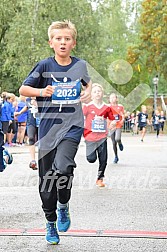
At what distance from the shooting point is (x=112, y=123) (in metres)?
10.6

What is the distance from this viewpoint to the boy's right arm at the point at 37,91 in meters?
5.45

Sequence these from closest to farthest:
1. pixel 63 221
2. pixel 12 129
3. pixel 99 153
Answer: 1. pixel 63 221
2. pixel 99 153
3. pixel 12 129

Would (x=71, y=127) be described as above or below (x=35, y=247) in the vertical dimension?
above

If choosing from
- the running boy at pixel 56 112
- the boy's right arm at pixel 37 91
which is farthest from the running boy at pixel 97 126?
the boy's right arm at pixel 37 91

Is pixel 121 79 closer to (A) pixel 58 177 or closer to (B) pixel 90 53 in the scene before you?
(A) pixel 58 177

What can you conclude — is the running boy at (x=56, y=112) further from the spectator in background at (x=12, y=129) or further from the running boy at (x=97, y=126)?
the spectator in background at (x=12, y=129)

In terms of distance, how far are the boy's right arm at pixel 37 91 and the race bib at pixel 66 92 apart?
0.10 m

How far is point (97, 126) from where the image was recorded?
10109mm

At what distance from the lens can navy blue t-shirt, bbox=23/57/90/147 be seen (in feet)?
18.3

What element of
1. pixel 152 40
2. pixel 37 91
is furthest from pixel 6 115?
pixel 152 40

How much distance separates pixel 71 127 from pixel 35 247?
1.08 m

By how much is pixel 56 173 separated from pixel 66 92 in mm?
719

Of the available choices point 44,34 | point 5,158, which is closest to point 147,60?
point 44,34

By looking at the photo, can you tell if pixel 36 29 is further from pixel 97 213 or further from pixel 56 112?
pixel 56 112
